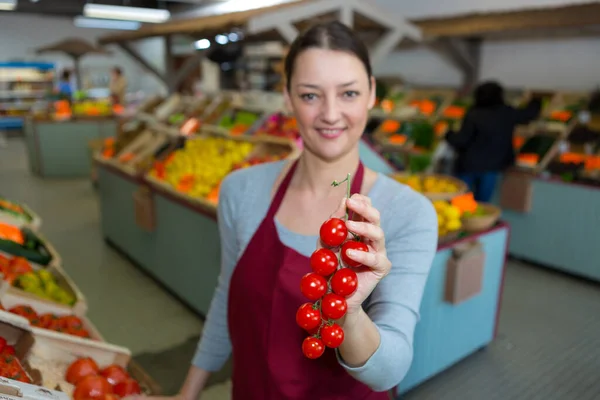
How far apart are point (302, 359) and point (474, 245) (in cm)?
200

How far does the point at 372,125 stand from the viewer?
6402 millimetres

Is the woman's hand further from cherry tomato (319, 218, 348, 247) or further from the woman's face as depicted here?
the woman's face

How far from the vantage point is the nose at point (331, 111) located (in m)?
1.14

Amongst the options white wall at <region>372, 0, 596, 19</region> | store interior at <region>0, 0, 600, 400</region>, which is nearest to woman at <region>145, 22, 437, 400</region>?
store interior at <region>0, 0, 600, 400</region>

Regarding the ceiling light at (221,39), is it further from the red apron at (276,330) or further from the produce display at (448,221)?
the red apron at (276,330)

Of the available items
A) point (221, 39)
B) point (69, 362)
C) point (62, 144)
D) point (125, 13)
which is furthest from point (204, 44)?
point (125, 13)

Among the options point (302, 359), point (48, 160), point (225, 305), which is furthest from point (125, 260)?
point (48, 160)

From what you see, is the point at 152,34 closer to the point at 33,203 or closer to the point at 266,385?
the point at 33,203

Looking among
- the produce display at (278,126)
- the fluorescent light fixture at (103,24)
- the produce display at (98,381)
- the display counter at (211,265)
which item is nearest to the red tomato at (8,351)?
the produce display at (98,381)

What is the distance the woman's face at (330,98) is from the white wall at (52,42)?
1698cm

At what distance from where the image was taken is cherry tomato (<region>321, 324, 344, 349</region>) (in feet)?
2.75

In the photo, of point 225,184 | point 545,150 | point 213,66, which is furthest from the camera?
point 213,66

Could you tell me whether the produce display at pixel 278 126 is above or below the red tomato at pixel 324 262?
below

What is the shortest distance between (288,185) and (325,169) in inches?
5.4
